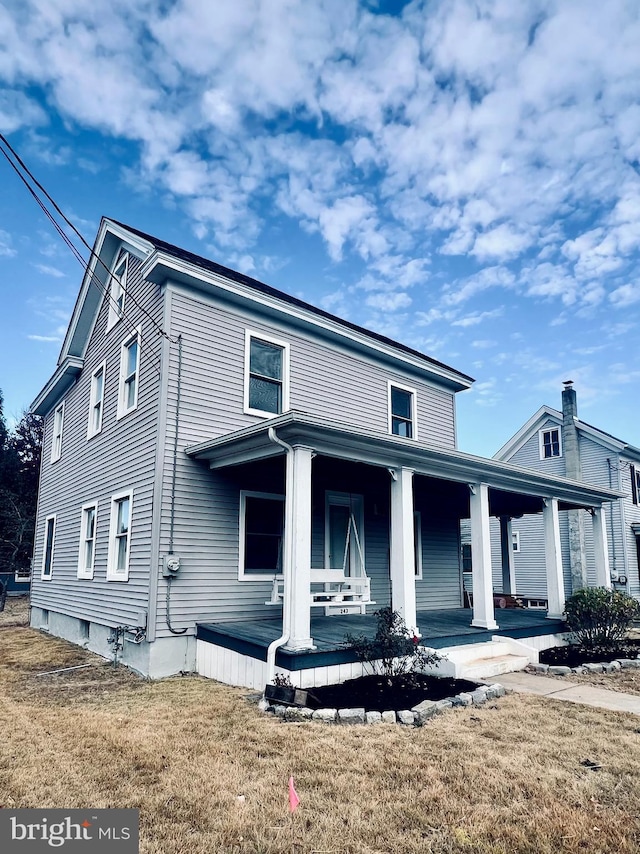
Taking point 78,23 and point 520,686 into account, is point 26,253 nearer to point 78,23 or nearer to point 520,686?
point 78,23

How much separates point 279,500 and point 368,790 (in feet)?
20.0

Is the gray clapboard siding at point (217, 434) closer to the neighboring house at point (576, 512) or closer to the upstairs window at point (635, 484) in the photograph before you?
the neighboring house at point (576, 512)

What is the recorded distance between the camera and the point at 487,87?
33.8 feet

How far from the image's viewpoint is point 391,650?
6.69 m

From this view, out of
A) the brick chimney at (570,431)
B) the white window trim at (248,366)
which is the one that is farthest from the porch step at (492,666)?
the brick chimney at (570,431)

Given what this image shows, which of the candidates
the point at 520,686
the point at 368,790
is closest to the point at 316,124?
the point at 520,686

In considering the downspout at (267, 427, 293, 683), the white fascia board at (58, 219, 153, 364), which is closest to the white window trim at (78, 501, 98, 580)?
the white fascia board at (58, 219, 153, 364)

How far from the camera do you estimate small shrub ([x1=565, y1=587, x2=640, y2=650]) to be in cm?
940

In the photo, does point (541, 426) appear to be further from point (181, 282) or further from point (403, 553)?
point (181, 282)

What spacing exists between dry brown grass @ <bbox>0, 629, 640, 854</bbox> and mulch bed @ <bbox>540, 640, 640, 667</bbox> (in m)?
2.91

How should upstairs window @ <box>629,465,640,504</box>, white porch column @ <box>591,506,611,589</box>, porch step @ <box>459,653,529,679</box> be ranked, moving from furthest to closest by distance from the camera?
upstairs window @ <box>629,465,640,504</box>
white porch column @ <box>591,506,611,589</box>
porch step @ <box>459,653,529,679</box>

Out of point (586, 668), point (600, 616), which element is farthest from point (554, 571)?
point (586, 668)

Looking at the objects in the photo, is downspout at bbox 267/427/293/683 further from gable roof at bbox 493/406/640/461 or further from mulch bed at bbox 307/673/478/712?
gable roof at bbox 493/406/640/461

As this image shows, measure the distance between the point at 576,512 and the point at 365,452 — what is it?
14.2 meters
